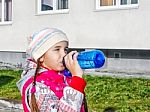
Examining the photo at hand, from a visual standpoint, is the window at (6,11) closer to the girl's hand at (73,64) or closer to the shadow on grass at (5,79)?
the shadow on grass at (5,79)

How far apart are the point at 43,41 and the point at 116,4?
10.9 meters

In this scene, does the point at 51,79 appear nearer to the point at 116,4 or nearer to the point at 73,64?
the point at 73,64

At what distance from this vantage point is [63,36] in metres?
2.24

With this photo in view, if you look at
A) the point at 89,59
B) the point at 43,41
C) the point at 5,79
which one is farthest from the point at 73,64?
the point at 5,79

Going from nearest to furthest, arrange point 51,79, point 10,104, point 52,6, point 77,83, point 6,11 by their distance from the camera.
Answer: point 77,83
point 51,79
point 10,104
point 52,6
point 6,11

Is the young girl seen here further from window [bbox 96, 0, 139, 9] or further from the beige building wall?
window [bbox 96, 0, 139, 9]

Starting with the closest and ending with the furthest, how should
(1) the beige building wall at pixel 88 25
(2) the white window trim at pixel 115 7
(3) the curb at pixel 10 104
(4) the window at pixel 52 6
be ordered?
(3) the curb at pixel 10 104
(1) the beige building wall at pixel 88 25
(2) the white window trim at pixel 115 7
(4) the window at pixel 52 6

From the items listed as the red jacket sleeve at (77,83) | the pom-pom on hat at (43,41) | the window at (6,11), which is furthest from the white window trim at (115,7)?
the red jacket sleeve at (77,83)

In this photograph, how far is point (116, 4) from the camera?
12.9 meters

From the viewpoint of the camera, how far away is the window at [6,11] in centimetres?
1661

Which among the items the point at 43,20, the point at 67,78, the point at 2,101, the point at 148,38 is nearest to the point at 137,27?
the point at 148,38

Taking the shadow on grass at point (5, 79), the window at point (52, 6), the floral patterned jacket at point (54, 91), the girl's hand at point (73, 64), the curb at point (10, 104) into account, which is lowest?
the curb at point (10, 104)

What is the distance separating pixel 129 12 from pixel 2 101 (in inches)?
197

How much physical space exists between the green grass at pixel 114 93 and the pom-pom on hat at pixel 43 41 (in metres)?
5.22
